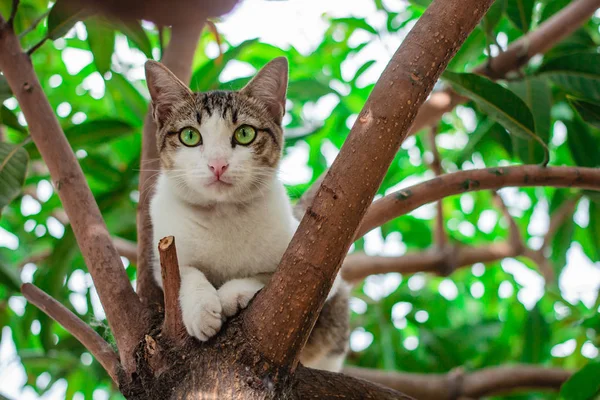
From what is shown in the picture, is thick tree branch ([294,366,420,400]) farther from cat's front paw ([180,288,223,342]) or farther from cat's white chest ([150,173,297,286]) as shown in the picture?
cat's white chest ([150,173,297,286])

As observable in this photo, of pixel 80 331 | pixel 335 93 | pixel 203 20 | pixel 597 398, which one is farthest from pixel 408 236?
pixel 80 331

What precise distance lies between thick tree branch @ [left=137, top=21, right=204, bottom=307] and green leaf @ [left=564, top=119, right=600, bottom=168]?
183 centimetres

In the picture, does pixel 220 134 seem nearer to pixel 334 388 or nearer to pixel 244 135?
pixel 244 135

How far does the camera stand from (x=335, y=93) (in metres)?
2.74

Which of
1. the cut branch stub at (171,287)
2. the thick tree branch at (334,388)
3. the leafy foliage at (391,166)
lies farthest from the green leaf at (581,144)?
the cut branch stub at (171,287)

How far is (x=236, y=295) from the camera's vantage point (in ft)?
4.80

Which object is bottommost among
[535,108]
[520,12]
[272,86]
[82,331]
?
[82,331]

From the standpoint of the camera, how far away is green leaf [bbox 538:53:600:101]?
2105mm

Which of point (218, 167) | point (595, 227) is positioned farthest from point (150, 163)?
point (595, 227)

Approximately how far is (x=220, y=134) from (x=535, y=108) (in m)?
1.23

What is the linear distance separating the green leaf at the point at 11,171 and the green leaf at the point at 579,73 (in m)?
1.89

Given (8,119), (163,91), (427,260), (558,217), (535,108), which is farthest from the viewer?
(558,217)

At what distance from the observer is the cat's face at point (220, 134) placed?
1744 mm

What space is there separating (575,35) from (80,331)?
8.25ft
